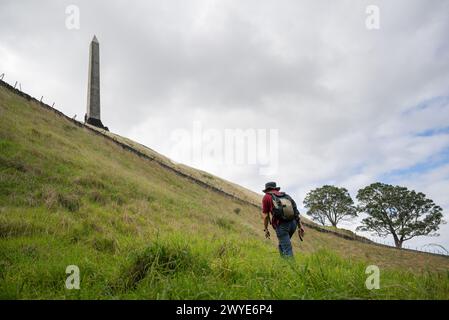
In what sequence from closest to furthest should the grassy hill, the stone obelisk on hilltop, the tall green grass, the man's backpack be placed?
the tall green grass → the grassy hill → the man's backpack → the stone obelisk on hilltop

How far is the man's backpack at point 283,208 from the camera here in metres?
5.70

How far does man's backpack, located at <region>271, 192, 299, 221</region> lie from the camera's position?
570 centimetres

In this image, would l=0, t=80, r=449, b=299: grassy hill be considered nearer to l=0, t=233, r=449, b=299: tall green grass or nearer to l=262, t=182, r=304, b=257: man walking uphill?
l=0, t=233, r=449, b=299: tall green grass

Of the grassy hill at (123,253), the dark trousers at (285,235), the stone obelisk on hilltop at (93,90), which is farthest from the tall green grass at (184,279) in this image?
the stone obelisk on hilltop at (93,90)

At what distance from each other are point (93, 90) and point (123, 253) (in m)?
32.3

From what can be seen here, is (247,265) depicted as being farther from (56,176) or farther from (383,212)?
(383,212)

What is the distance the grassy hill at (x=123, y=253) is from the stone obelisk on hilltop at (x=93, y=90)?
20.6m

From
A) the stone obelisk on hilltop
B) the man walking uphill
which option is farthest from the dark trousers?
the stone obelisk on hilltop

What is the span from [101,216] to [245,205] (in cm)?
1988

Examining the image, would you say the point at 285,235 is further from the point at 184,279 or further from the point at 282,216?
the point at 184,279

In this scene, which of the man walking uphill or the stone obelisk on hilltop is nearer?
the man walking uphill

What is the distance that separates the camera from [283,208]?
5719 millimetres

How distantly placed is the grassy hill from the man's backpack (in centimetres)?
83
